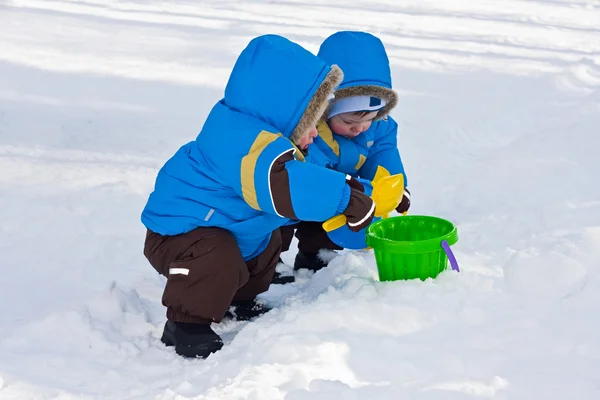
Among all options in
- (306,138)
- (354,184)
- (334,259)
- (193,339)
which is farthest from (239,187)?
(334,259)

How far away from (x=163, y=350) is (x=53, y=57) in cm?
518

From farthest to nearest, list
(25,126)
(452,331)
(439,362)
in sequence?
1. (25,126)
2. (452,331)
3. (439,362)

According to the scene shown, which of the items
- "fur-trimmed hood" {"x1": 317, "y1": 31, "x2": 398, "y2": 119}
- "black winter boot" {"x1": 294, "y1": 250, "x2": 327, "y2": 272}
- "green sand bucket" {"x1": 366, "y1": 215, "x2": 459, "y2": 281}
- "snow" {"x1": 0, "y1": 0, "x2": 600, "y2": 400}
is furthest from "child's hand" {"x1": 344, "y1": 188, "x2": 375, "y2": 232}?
"black winter boot" {"x1": 294, "y1": 250, "x2": 327, "y2": 272}

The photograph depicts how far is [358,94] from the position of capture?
3.18 m

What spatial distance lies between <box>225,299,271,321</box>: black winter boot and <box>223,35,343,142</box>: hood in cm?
79

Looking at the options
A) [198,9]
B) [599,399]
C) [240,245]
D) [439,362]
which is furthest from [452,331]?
[198,9]

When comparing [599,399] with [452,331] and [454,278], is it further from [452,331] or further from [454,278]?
[454,278]

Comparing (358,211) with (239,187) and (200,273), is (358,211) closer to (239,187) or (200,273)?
(239,187)

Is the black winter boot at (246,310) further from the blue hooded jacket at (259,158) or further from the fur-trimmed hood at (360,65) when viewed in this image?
the fur-trimmed hood at (360,65)

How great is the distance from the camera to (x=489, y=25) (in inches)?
376

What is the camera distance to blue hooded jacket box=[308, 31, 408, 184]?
10.4ft

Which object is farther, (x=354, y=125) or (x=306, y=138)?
(x=354, y=125)

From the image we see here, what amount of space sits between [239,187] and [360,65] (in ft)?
3.05

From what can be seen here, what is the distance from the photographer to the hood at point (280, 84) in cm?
254
